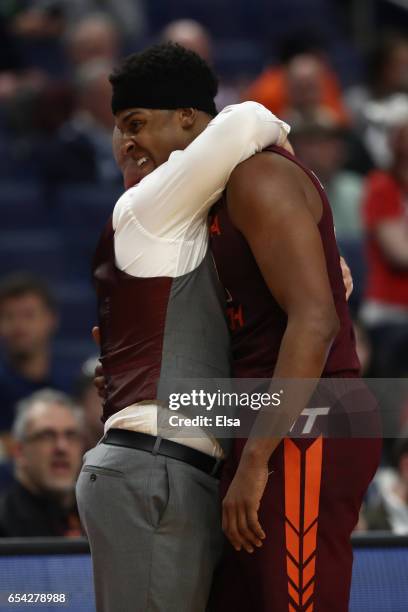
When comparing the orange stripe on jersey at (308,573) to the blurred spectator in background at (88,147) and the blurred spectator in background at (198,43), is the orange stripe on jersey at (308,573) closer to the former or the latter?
the blurred spectator in background at (88,147)

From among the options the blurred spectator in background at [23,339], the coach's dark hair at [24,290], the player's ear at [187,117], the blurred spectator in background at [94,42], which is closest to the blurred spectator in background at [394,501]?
the blurred spectator in background at [23,339]

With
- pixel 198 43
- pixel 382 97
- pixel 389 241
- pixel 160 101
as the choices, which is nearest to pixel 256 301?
pixel 160 101

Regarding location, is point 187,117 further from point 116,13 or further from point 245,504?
point 116,13

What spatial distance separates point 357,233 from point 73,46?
2500mm

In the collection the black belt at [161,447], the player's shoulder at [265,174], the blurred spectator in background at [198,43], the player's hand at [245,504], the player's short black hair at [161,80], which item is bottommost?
the player's hand at [245,504]

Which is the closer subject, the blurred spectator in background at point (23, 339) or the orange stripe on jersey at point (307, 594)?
the orange stripe on jersey at point (307, 594)

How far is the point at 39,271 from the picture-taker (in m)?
8.23

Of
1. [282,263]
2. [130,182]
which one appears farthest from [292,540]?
[130,182]

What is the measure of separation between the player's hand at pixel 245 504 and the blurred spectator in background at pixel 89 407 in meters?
2.40

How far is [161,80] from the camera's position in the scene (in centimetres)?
306

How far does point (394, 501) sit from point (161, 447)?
262 centimetres

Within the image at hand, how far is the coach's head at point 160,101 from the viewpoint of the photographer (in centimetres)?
306

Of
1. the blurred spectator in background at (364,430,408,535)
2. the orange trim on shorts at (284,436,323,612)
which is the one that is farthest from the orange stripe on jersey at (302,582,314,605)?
the blurred spectator in background at (364,430,408,535)

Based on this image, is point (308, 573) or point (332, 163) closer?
point (308, 573)
